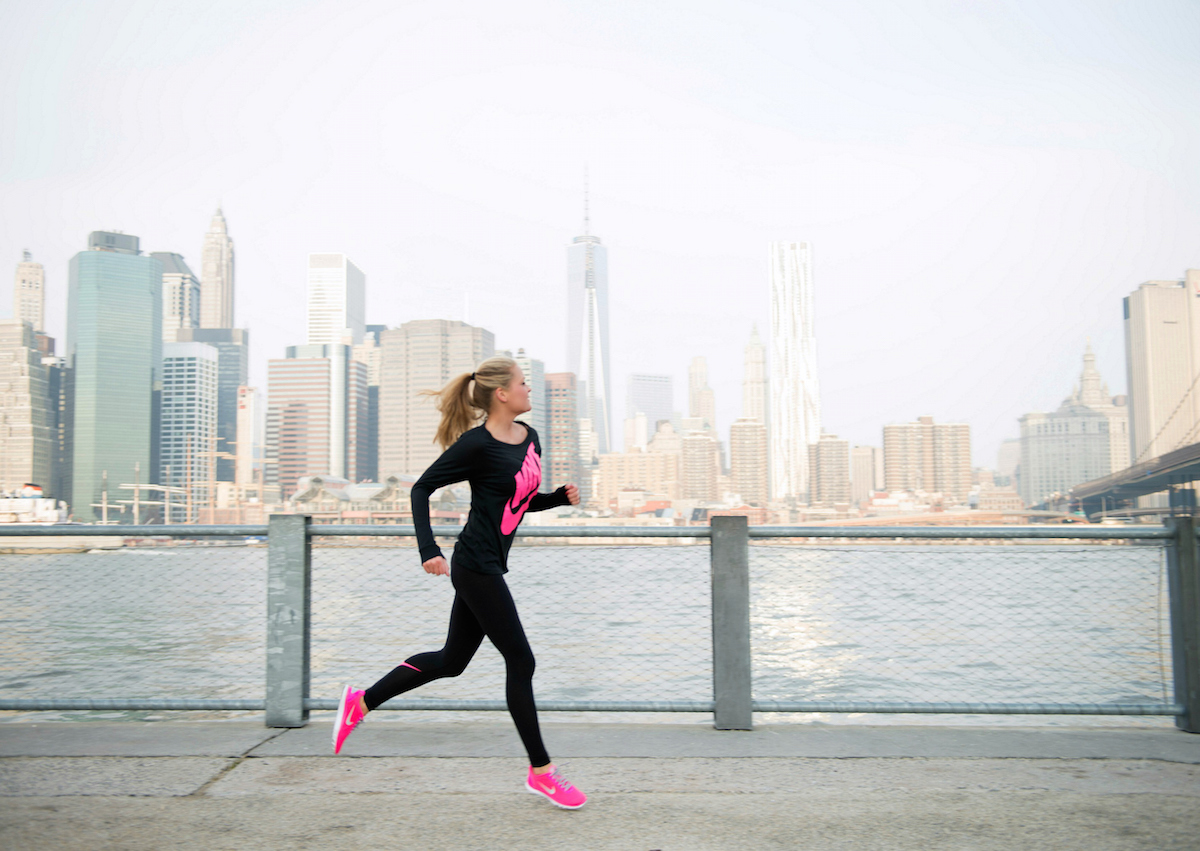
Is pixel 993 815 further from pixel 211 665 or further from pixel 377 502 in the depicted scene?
pixel 377 502

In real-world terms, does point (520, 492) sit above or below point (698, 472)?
below

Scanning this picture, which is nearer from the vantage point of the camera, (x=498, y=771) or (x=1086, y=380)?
(x=498, y=771)

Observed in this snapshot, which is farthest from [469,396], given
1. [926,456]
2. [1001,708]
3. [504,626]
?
[926,456]

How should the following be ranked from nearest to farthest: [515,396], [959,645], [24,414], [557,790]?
[557,790] → [515,396] → [959,645] → [24,414]

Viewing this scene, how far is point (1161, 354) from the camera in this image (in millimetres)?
127375

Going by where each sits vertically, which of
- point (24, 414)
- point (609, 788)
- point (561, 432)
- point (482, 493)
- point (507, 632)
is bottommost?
point (609, 788)

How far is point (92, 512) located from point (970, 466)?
161175 millimetres

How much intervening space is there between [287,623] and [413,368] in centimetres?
18474

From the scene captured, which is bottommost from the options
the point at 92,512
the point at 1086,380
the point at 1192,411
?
the point at 92,512

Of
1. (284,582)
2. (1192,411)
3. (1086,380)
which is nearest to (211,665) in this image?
(284,582)

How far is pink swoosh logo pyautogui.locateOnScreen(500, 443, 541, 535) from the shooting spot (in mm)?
3359

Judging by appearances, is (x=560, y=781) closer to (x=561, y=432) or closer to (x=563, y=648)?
(x=563, y=648)

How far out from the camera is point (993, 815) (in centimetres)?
305

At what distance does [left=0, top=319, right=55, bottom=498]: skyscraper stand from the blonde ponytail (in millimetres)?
175829
